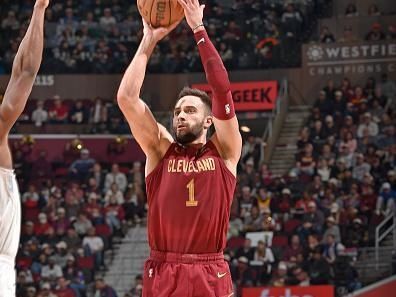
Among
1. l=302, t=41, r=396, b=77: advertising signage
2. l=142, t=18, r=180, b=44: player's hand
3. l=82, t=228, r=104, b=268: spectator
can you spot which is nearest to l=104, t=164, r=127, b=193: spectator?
l=82, t=228, r=104, b=268: spectator

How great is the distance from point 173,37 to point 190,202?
17548mm

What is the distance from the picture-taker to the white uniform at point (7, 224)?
16.2 ft

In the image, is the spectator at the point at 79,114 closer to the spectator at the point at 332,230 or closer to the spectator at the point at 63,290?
the spectator at the point at 63,290

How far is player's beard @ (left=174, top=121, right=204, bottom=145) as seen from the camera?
5922mm

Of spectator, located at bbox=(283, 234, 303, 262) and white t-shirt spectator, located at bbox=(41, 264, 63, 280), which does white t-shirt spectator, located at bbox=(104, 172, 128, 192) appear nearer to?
white t-shirt spectator, located at bbox=(41, 264, 63, 280)

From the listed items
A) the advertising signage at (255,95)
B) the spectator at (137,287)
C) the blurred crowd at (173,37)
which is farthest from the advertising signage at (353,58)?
the spectator at (137,287)

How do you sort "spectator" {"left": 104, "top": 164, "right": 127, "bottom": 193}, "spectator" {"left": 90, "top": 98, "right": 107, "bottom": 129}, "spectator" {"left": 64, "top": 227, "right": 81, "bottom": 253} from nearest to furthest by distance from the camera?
"spectator" {"left": 64, "top": 227, "right": 81, "bottom": 253} → "spectator" {"left": 104, "top": 164, "right": 127, "bottom": 193} → "spectator" {"left": 90, "top": 98, "right": 107, "bottom": 129}

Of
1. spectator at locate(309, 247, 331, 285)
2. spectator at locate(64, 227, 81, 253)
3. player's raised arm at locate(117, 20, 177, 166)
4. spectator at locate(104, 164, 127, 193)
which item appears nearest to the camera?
player's raised arm at locate(117, 20, 177, 166)

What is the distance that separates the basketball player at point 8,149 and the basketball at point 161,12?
0.97m

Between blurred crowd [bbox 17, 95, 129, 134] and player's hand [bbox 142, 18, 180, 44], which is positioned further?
blurred crowd [bbox 17, 95, 129, 134]

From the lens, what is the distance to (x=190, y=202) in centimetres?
577

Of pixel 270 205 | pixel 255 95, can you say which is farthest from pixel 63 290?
pixel 255 95

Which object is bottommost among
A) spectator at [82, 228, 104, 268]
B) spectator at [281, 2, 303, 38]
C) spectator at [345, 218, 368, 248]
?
spectator at [82, 228, 104, 268]

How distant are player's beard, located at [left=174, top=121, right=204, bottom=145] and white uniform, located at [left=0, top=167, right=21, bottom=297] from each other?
1294 millimetres
